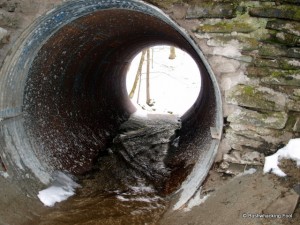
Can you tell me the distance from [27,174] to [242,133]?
91.5 inches

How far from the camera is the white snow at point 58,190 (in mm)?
4066

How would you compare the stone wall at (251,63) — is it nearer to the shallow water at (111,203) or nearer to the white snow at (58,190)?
the shallow water at (111,203)

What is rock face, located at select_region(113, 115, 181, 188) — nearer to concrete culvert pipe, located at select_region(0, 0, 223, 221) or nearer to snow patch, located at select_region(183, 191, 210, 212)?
concrete culvert pipe, located at select_region(0, 0, 223, 221)

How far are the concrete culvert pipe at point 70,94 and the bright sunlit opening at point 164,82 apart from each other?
21.9 ft

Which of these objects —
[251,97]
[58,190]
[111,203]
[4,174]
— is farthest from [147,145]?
[251,97]

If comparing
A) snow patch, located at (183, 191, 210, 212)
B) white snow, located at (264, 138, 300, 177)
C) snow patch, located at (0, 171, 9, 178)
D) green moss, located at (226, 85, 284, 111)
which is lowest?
snow patch, located at (183, 191, 210, 212)

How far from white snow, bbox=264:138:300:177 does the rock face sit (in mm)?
1976

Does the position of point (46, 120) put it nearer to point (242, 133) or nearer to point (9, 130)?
point (9, 130)

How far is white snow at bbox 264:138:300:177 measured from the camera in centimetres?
316

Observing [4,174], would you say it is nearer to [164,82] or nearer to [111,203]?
[111,203]

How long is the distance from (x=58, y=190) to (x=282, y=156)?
2.53 metres

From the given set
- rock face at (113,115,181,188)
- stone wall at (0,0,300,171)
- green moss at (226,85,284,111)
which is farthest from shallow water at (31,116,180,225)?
green moss at (226,85,284,111)

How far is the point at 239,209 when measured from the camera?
10.3 ft

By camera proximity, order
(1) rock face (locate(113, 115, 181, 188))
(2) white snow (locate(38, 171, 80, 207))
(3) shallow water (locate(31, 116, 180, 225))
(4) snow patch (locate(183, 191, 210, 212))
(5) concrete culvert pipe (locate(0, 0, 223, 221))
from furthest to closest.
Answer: (1) rock face (locate(113, 115, 181, 188)), (2) white snow (locate(38, 171, 80, 207)), (3) shallow water (locate(31, 116, 180, 225)), (5) concrete culvert pipe (locate(0, 0, 223, 221)), (4) snow patch (locate(183, 191, 210, 212))
